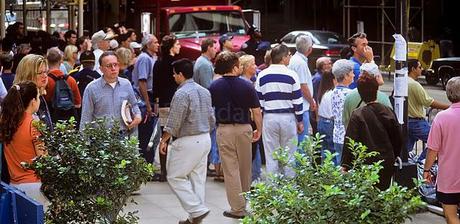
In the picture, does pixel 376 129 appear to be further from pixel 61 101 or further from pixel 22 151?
pixel 61 101

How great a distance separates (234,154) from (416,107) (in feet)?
7.81

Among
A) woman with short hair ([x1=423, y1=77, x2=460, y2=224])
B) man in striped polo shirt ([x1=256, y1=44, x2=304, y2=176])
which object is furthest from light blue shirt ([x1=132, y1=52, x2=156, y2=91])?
woman with short hair ([x1=423, y1=77, x2=460, y2=224])

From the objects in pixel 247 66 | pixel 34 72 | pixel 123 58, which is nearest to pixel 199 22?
pixel 123 58

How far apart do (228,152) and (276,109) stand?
1132 mm

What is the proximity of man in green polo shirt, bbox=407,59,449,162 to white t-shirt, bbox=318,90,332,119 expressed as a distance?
0.91 metres

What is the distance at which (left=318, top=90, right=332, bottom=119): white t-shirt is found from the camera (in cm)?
1140

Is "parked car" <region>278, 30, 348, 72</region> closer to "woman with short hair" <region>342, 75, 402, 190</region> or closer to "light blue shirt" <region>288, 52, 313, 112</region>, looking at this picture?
"light blue shirt" <region>288, 52, 313, 112</region>

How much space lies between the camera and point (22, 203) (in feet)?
20.2

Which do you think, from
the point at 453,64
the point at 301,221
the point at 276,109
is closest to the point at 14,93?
the point at 301,221

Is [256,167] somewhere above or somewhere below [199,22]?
below

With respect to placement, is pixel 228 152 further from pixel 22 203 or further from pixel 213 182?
pixel 22 203

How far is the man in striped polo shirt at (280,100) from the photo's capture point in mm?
11055

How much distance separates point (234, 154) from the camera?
403 inches

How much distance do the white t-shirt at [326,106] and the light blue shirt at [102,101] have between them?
2480 mm
